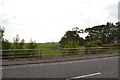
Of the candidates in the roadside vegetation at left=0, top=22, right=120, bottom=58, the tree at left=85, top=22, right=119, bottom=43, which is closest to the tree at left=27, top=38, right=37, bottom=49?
the roadside vegetation at left=0, top=22, right=120, bottom=58

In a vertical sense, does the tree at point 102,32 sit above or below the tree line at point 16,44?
above

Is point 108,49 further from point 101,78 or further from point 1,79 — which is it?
point 1,79

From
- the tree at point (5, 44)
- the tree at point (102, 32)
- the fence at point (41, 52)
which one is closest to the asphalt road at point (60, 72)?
the fence at point (41, 52)

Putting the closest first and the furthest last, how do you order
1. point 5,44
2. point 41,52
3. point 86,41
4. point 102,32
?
point 41,52, point 5,44, point 86,41, point 102,32

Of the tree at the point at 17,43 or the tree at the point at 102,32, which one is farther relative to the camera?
the tree at the point at 102,32

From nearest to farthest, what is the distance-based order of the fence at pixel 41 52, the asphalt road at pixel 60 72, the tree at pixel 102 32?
the asphalt road at pixel 60 72
the fence at pixel 41 52
the tree at pixel 102 32

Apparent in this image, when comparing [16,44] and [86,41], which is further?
[86,41]

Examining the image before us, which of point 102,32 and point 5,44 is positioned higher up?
point 102,32

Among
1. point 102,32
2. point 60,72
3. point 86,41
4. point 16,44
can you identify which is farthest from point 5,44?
point 102,32

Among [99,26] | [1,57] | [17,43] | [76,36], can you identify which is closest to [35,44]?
[17,43]

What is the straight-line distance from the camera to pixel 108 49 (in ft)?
101

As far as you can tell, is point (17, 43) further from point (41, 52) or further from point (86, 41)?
point (86, 41)

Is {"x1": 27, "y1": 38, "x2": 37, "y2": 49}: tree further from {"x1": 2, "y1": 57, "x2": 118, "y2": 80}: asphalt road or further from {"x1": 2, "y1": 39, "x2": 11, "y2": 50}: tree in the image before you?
{"x1": 2, "y1": 57, "x2": 118, "y2": 80}: asphalt road

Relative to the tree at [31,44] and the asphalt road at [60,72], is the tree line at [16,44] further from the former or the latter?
the asphalt road at [60,72]
